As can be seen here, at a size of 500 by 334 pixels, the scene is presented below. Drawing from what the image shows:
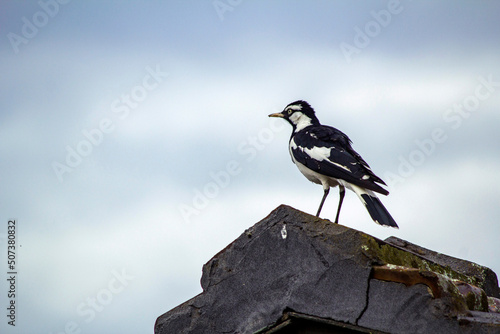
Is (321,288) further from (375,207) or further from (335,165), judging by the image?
(335,165)

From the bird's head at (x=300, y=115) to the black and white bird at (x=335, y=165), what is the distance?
27 centimetres

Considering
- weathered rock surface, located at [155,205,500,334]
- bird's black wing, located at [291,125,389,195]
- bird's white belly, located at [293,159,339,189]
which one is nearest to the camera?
weathered rock surface, located at [155,205,500,334]

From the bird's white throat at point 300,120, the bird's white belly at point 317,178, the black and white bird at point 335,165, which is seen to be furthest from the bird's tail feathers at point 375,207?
the bird's white throat at point 300,120

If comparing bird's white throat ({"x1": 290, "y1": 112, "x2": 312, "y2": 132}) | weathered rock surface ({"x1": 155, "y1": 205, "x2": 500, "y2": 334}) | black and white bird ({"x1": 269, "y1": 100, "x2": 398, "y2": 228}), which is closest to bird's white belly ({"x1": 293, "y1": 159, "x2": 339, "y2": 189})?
black and white bird ({"x1": 269, "y1": 100, "x2": 398, "y2": 228})

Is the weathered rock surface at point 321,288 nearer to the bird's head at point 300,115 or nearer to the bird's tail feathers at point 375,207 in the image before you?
the bird's tail feathers at point 375,207

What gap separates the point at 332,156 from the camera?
7.50 meters

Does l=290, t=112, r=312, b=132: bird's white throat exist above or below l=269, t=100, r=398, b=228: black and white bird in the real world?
above

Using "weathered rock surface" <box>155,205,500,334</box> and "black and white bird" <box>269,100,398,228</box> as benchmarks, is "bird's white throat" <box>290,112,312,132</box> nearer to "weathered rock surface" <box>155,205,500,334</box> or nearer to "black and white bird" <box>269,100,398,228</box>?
"black and white bird" <box>269,100,398,228</box>

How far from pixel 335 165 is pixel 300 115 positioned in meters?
2.07

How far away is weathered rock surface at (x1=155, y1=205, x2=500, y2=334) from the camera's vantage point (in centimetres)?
412

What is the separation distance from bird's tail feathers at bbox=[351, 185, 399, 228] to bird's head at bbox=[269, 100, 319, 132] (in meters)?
2.18

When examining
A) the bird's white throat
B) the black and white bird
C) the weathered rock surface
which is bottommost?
the weathered rock surface

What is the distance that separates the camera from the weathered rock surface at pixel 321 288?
13.5 feet

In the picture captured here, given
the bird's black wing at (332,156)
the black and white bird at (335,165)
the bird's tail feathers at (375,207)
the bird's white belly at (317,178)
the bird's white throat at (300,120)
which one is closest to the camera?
the bird's tail feathers at (375,207)
